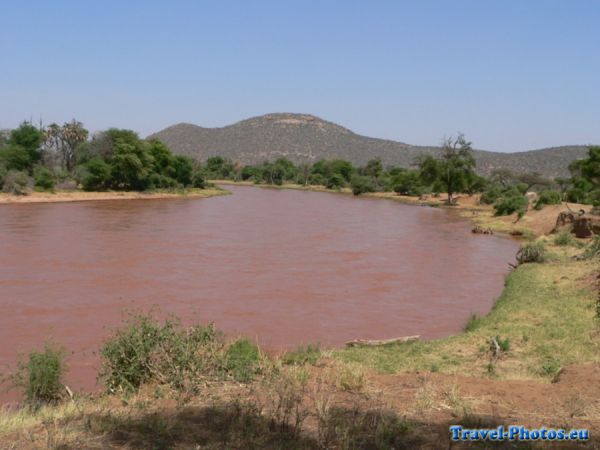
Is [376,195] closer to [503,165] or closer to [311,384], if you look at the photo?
[503,165]

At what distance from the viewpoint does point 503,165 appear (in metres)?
118

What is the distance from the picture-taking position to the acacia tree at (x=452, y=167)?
57812 mm

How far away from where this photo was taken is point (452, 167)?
5797cm

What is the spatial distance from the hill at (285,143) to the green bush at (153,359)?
13504cm

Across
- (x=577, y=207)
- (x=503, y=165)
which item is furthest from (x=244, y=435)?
→ (x=503, y=165)

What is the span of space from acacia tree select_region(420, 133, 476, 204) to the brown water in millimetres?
24432

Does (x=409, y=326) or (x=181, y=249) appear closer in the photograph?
(x=409, y=326)

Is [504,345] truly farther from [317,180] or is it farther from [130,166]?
[317,180]

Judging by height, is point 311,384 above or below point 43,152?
below

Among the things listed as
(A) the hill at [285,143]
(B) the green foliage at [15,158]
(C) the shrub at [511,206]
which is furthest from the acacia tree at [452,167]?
(A) the hill at [285,143]

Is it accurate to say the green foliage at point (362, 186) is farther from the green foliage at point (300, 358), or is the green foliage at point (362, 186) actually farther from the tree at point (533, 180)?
the green foliage at point (300, 358)

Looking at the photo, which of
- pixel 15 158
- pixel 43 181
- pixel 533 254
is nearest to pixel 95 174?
pixel 43 181

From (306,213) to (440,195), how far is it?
27.4 metres

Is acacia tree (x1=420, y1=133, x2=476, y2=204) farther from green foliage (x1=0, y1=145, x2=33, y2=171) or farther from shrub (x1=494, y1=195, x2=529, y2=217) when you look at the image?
green foliage (x1=0, y1=145, x2=33, y2=171)
